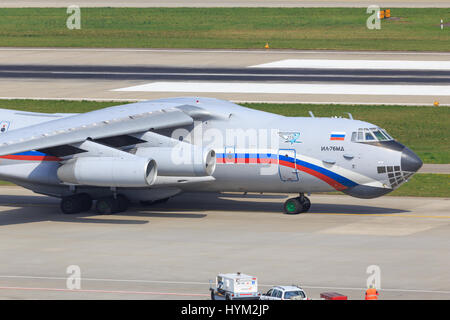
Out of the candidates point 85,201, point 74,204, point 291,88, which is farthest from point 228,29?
point 74,204

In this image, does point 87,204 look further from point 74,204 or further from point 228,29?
point 228,29

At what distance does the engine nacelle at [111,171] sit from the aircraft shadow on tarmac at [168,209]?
193 cm

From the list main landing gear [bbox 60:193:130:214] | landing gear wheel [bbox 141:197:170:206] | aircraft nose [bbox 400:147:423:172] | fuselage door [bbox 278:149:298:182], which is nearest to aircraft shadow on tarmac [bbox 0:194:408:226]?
landing gear wheel [bbox 141:197:170:206]

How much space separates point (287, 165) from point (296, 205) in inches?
69.3

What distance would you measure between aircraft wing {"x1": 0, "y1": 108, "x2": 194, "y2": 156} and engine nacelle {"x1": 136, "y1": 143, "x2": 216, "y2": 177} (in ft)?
3.18

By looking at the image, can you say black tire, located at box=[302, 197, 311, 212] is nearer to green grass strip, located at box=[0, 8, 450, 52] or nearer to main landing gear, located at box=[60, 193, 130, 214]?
main landing gear, located at box=[60, 193, 130, 214]

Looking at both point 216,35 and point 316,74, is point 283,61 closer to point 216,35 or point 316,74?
point 316,74

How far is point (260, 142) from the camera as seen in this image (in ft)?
117

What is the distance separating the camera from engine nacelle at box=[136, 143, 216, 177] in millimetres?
33938

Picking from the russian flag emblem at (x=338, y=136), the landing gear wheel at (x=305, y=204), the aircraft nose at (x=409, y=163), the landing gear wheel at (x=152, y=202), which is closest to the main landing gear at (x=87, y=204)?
the landing gear wheel at (x=152, y=202)

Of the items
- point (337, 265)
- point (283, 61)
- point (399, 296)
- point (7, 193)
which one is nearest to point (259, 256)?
point (337, 265)

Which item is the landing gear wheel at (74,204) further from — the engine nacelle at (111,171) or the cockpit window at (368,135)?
the cockpit window at (368,135)

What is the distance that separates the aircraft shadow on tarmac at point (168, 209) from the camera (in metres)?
35.8

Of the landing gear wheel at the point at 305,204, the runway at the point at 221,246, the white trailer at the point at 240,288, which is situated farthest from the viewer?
the landing gear wheel at the point at 305,204
